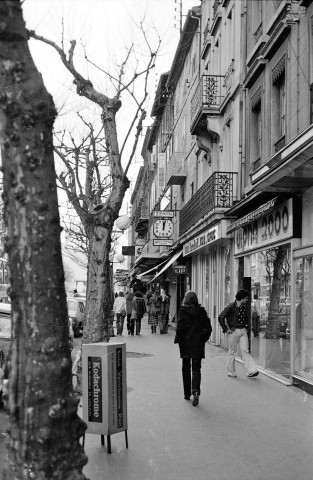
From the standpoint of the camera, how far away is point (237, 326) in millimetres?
13617

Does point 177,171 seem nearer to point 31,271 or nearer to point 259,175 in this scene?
point 259,175

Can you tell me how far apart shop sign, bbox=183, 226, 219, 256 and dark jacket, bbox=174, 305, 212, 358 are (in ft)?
26.7

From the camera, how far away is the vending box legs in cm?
729

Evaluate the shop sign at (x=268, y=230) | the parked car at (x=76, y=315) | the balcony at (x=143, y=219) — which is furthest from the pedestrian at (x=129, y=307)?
the balcony at (x=143, y=219)

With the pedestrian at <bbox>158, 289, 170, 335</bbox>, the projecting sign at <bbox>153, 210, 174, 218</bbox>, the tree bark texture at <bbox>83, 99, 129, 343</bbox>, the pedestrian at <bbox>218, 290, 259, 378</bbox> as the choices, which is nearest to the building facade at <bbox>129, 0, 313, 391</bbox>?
the pedestrian at <bbox>218, 290, 259, 378</bbox>

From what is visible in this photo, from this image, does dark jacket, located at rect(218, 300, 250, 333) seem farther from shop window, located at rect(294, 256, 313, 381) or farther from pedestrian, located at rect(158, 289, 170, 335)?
pedestrian, located at rect(158, 289, 170, 335)

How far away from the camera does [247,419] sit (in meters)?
9.17

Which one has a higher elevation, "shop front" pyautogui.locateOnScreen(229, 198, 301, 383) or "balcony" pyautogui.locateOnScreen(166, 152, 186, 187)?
"balcony" pyautogui.locateOnScreen(166, 152, 186, 187)

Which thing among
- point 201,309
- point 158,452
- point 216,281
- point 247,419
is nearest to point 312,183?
point 201,309

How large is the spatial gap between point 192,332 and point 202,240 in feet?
36.6

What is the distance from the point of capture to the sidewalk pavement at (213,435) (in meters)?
6.61

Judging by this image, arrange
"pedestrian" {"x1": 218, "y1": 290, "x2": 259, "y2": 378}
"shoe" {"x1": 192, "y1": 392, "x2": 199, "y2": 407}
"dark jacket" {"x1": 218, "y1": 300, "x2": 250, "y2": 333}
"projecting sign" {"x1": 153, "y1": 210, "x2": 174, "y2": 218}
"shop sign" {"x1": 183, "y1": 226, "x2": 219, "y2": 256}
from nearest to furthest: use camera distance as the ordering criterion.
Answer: "shoe" {"x1": 192, "y1": 392, "x2": 199, "y2": 407}, "pedestrian" {"x1": 218, "y1": 290, "x2": 259, "y2": 378}, "dark jacket" {"x1": 218, "y1": 300, "x2": 250, "y2": 333}, "shop sign" {"x1": 183, "y1": 226, "x2": 219, "y2": 256}, "projecting sign" {"x1": 153, "y1": 210, "x2": 174, "y2": 218}

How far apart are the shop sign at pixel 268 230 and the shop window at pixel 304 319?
0.73 metres

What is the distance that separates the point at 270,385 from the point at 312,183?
363 centimetres
